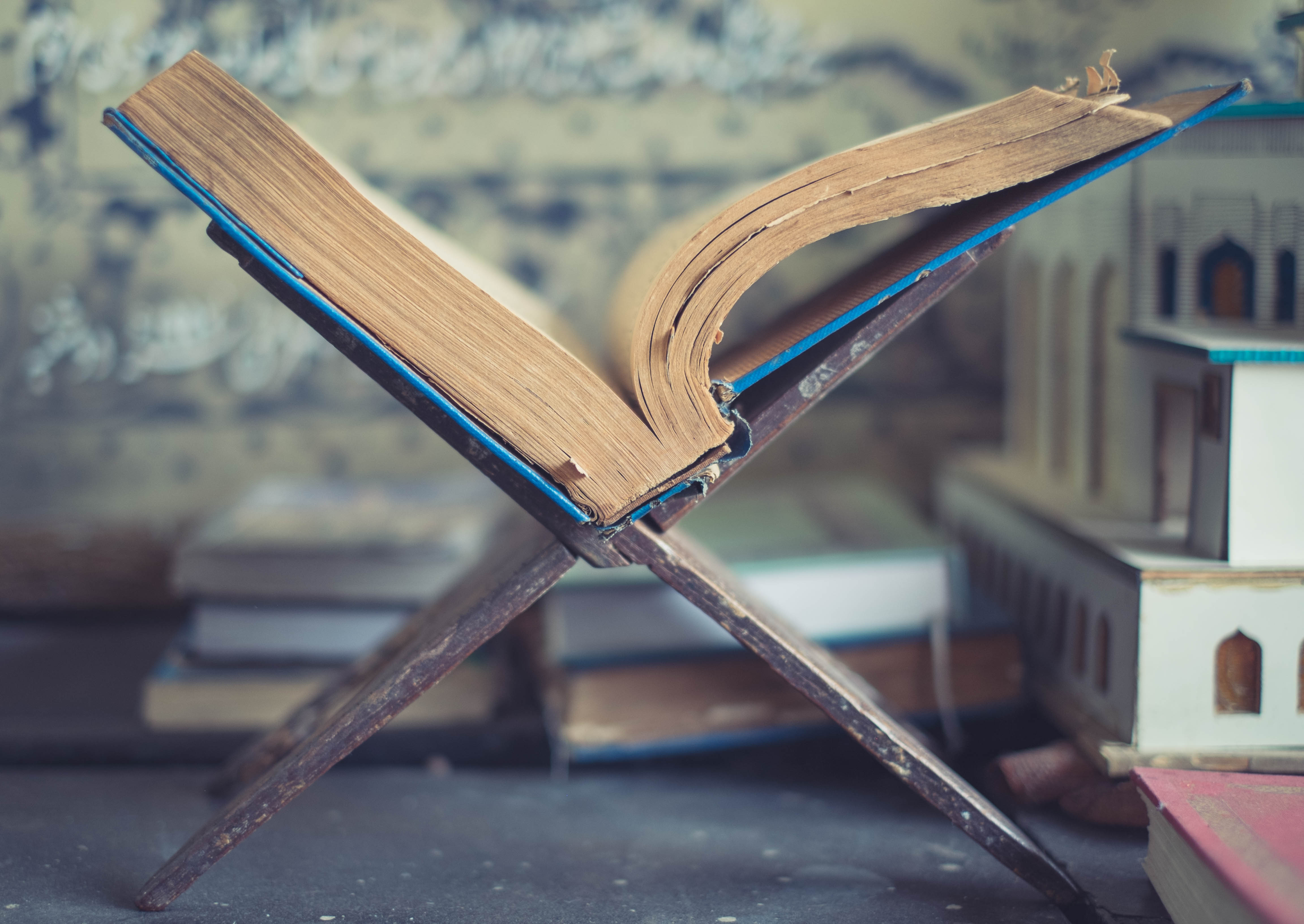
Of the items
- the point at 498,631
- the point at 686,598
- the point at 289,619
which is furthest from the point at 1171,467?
the point at 289,619

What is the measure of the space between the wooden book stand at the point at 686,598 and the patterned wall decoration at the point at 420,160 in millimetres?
797

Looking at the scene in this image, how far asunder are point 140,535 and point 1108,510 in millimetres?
1196

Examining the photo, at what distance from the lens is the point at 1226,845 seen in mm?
547

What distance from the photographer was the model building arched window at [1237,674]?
0.74 meters

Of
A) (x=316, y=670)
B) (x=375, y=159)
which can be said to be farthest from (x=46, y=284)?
(x=316, y=670)

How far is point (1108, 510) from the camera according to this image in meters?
0.92

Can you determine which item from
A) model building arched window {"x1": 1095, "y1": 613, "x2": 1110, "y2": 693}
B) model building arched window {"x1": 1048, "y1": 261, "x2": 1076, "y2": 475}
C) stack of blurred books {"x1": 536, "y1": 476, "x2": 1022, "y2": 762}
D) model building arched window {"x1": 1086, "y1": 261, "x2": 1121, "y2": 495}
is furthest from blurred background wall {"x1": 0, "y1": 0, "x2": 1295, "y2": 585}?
model building arched window {"x1": 1095, "y1": 613, "x2": 1110, "y2": 693}

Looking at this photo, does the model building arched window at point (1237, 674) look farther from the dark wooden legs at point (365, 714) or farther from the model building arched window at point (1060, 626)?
the dark wooden legs at point (365, 714)

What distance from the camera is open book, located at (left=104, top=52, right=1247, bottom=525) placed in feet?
1.90

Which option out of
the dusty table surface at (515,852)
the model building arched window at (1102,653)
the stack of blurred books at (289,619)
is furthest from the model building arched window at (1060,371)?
the stack of blurred books at (289,619)

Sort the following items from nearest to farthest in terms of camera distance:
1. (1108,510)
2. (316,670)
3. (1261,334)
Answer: (1261,334) → (1108,510) → (316,670)

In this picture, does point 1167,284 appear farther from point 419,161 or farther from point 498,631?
point 419,161

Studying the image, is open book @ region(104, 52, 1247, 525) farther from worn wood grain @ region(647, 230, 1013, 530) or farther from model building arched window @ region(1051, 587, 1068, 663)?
model building arched window @ region(1051, 587, 1068, 663)

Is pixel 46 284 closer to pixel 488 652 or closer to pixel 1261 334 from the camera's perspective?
pixel 488 652
